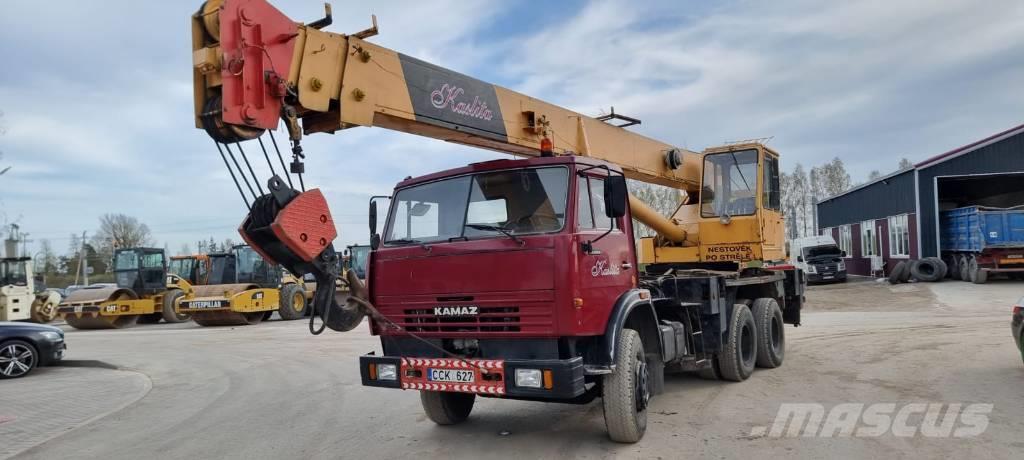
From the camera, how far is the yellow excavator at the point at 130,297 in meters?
22.7

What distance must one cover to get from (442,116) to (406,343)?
2.03 metres

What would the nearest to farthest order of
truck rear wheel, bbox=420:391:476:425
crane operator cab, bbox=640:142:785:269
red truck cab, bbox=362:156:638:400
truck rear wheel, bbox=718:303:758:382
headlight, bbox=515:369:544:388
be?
1. headlight, bbox=515:369:544:388
2. red truck cab, bbox=362:156:638:400
3. truck rear wheel, bbox=420:391:476:425
4. truck rear wheel, bbox=718:303:758:382
5. crane operator cab, bbox=640:142:785:269

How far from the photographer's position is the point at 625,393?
5535 millimetres

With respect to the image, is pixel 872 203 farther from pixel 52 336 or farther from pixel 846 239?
pixel 52 336

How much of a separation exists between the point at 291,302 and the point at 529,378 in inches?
775

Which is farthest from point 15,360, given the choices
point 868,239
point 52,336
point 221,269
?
point 868,239

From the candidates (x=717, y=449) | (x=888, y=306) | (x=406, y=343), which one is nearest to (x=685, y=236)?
(x=717, y=449)

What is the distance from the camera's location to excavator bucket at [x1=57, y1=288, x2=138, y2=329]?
22656 mm

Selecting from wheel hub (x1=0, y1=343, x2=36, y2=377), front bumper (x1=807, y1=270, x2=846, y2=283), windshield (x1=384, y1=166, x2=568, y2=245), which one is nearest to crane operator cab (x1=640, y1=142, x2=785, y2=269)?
windshield (x1=384, y1=166, x2=568, y2=245)

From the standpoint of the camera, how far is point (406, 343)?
6.02 meters

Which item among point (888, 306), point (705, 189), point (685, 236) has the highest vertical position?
point (705, 189)

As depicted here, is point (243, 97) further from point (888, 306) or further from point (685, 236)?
point (888, 306)

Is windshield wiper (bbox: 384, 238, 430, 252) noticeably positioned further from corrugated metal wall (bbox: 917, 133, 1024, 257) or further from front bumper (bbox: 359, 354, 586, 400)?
corrugated metal wall (bbox: 917, 133, 1024, 257)

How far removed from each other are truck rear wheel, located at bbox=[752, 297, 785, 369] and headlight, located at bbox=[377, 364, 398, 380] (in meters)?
5.72
